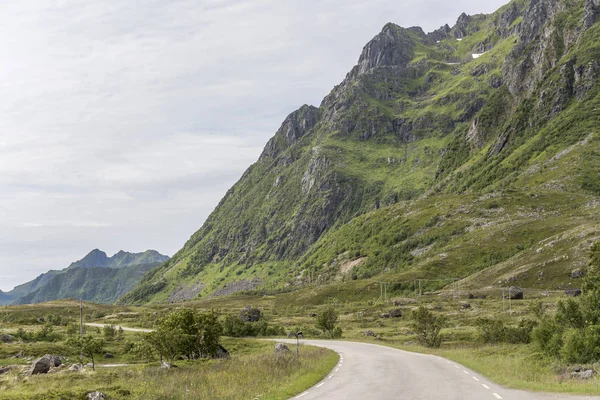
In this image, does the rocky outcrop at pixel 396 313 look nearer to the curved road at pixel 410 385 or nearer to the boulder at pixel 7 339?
the boulder at pixel 7 339

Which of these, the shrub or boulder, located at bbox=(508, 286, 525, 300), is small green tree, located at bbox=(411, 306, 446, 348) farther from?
boulder, located at bbox=(508, 286, 525, 300)

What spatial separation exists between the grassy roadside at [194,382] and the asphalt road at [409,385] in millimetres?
1581

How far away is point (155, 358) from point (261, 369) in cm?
3651

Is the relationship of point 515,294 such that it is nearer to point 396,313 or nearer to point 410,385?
point 396,313

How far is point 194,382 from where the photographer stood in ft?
92.4

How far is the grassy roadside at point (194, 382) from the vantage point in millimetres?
23109

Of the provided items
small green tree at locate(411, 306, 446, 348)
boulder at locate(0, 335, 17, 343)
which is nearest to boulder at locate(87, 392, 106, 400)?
small green tree at locate(411, 306, 446, 348)

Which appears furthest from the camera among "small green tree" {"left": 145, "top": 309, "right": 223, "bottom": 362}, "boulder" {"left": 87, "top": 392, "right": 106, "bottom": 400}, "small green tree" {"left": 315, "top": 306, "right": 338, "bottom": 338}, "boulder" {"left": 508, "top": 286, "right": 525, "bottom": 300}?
"boulder" {"left": 508, "top": 286, "right": 525, "bottom": 300}

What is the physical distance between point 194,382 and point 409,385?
39.7 feet

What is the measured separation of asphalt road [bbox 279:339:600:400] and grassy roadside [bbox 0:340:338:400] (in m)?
1.58

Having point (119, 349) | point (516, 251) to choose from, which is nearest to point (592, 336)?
point (119, 349)

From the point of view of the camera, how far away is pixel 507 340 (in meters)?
60.9

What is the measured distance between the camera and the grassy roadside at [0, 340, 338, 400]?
2311 cm

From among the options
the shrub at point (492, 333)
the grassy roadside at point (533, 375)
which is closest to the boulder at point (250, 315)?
the shrub at point (492, 333)
